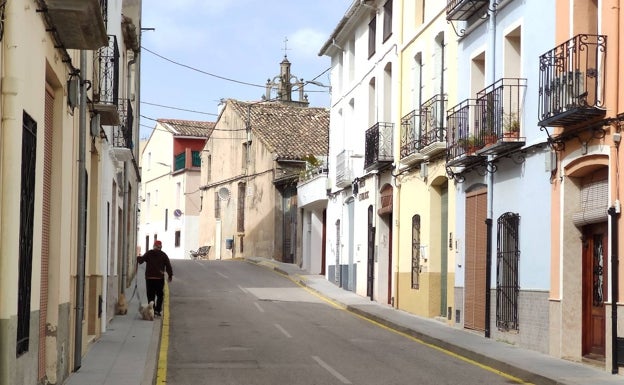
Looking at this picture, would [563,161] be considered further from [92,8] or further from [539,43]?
[92,8]

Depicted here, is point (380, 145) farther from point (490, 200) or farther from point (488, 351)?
point (488, 351)

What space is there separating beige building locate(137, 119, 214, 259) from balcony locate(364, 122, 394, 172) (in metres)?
31.1

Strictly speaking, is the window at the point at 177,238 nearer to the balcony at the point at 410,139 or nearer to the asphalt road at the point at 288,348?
the asphalt road at the point at 288,348

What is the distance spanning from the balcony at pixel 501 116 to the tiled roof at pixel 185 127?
44.3 meters

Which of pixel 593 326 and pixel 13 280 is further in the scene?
pixel 593 326

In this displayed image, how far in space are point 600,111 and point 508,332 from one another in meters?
5.33

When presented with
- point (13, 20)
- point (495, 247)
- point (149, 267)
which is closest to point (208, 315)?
point (149, 267)

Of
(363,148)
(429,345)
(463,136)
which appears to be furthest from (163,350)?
A: (363,148)

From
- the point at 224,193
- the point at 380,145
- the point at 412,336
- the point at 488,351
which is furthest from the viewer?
the point at 224,193

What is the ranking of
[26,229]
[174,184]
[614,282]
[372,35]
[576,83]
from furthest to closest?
[174,184], [372,35], [576,83], [614,282], [26,229]

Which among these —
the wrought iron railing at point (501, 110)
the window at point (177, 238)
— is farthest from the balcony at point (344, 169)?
the window at point (177, 238)

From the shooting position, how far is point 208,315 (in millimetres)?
22328

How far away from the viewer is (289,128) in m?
45.7

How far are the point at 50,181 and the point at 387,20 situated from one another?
59.4 ft
